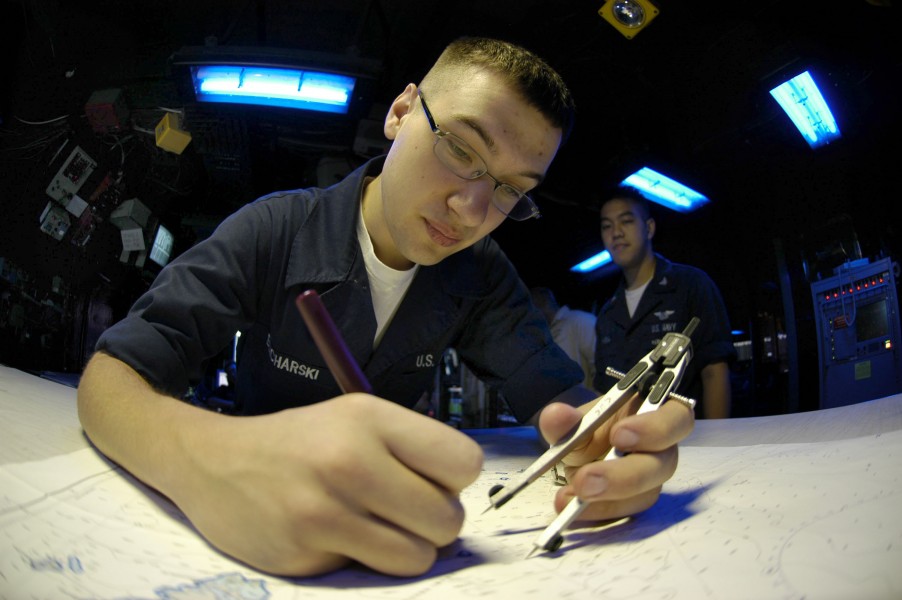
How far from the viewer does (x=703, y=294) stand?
24.5 inches

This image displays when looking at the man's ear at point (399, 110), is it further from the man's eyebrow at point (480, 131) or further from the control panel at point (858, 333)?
the control panel at point (858, 333)

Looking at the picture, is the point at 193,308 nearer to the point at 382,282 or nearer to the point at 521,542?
the point at 382,282

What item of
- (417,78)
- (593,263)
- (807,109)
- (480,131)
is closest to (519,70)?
(480,131)

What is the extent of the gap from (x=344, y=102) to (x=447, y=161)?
26 centimetres

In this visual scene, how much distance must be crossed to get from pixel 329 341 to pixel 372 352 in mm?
336

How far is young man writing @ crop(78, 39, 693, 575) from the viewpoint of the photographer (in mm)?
172

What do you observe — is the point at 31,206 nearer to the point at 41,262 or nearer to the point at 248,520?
the point at 41,262

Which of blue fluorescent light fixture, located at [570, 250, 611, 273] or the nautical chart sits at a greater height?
blue fluorescent light fixture, located at [570, 250, 611, 273]

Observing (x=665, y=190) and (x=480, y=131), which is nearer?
(x=480, y=131)

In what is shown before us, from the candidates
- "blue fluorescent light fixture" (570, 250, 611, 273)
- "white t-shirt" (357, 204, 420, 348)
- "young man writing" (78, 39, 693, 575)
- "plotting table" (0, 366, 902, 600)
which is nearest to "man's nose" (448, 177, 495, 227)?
"young man writing" (78, 39, 693, 575)

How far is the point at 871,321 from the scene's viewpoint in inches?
18.4

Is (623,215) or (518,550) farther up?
(623,215)

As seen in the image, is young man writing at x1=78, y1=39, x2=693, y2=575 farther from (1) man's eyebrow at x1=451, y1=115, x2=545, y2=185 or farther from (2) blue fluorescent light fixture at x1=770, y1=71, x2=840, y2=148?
(2) blue fluorescent light fixture at x1=770, y1=71, x2=840, y2=148

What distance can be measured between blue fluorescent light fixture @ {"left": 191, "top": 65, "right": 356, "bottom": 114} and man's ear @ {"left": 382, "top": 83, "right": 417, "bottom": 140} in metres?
0.08
